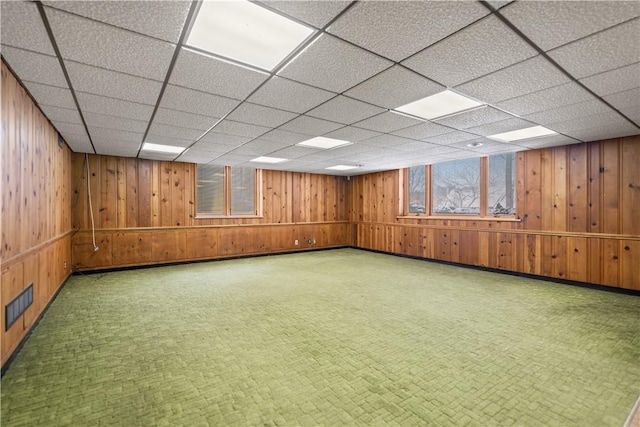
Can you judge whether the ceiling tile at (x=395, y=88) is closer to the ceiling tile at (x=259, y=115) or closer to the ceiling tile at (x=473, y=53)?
the ceiling tile at (x=473, y=53)

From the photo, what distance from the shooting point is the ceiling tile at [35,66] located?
2.00 m

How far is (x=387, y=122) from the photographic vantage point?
357 cm

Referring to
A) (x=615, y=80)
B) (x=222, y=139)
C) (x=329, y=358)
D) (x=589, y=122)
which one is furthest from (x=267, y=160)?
(x=615, y=80)

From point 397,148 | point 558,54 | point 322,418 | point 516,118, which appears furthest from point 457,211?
point 322,418

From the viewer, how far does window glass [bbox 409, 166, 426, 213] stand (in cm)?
712

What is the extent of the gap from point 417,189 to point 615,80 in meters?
4.91

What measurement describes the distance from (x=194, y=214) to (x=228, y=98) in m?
4.41

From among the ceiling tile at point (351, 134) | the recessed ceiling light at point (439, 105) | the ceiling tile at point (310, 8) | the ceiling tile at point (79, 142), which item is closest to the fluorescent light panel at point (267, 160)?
the ceiling tile at point (351, 134)

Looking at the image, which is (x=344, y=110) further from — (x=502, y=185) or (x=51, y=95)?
(x=502, y=185)

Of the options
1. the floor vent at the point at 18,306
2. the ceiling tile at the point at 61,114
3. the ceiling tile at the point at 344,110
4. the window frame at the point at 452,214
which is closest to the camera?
the floor vent at the point at 18,306

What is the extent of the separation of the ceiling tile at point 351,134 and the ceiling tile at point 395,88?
0.98 meters

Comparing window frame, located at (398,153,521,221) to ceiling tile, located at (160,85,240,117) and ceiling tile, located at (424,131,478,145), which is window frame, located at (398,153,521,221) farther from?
ceiling tile, located at (160,85,240,117)

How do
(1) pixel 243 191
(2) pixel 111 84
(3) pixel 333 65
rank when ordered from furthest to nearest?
1. (1) pixel 243 191
2. (2) pixel 111 84
3. (3) pixel 333 65

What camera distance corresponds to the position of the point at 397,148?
504cm
